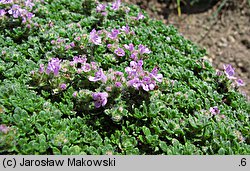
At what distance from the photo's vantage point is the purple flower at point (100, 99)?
2004mm

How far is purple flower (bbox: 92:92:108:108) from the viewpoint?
200cm

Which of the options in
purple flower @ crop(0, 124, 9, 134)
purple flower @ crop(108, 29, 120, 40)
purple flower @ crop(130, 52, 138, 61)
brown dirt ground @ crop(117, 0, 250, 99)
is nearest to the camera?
purple flower @ crop(0, 124, 9, 134)

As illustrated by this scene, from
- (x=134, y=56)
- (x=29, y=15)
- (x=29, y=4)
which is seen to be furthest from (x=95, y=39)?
(x=29, y=4)

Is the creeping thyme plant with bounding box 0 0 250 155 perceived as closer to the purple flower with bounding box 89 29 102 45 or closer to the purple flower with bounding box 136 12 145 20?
the purple flower with bounding box 89 29 102 45

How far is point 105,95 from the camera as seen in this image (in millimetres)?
2002

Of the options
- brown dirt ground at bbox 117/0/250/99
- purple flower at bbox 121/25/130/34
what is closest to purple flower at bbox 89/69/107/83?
purple flower at bbox 121/25/130/34

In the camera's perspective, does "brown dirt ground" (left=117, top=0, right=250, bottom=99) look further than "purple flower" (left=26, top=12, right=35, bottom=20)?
Yes

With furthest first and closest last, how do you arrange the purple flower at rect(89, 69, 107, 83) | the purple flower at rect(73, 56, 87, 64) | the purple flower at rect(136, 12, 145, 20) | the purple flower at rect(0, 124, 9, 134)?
the purple flower at rect(136, 12, 145, 20), the purple flower at rect(73, 56, 87, 64), the purple flower at rect(89, 69, 107, 83), the purple flower at rect(0, 124, 9, 134)

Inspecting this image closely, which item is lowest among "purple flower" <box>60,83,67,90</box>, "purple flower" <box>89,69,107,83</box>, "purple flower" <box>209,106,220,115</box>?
"purple flower" <box>209,106,220,115</box>

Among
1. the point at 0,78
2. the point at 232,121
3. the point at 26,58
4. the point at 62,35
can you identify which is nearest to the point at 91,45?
the point at 62,35

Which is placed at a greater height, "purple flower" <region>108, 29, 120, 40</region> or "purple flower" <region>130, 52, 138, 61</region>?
"purple flower" <region>108, 29, 120, 40</region>

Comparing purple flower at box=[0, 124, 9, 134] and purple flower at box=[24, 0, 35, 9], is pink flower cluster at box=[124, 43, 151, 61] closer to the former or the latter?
purple flower at box=[24, 0, 35, 9]

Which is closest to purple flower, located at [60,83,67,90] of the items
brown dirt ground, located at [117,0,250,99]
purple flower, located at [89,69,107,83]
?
purple flower, located at [89,69,107,83]

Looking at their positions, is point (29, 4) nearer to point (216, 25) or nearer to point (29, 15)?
point (29, 15)
